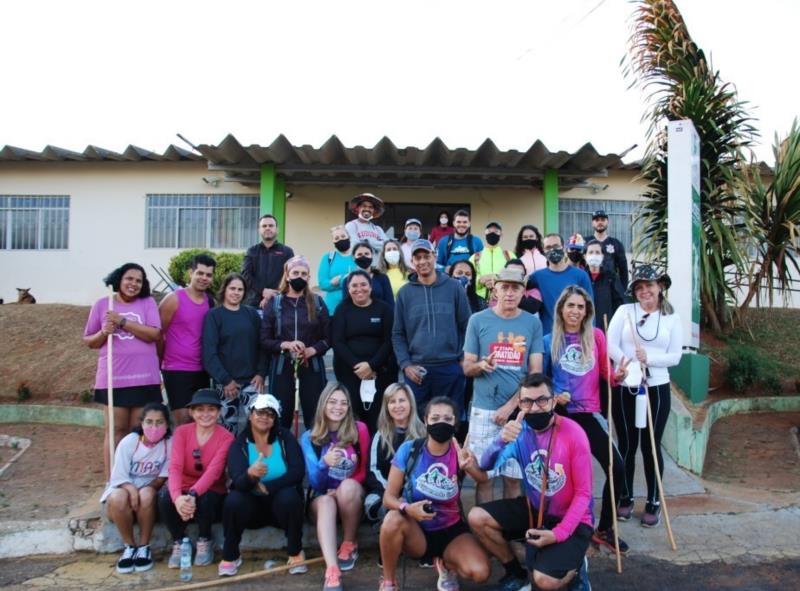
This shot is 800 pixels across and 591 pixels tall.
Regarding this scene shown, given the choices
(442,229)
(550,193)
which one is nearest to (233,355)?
(442,229)

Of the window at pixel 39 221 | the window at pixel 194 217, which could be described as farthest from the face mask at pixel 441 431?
the window at pixel 39 221

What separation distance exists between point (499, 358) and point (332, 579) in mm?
1814

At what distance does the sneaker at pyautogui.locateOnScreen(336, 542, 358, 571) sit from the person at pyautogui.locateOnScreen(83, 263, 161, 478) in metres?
1.92

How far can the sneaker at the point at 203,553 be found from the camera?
4.73 m

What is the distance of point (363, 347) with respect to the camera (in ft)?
18.1

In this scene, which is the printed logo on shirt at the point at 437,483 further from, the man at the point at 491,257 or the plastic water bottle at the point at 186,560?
the man at the point at 491,257

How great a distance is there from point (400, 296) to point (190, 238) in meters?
10.6

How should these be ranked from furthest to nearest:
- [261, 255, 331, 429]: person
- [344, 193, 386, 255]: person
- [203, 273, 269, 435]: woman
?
[344, 193, 386, 255]: person, [261, 255, 331, 429]: person, [203, 273, 269, 435]: woman

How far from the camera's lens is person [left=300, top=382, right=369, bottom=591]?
4.61 metres

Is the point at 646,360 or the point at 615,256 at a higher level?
the point at 615,256

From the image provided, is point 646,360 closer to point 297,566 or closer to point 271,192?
point 297,566

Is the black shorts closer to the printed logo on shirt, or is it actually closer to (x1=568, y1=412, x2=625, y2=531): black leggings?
the printed logo on shirt

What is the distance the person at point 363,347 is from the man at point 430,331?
0.20 meters

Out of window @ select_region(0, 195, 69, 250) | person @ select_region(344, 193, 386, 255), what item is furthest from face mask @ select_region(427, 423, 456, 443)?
window @ select_region(0, 195, 69, 250)
